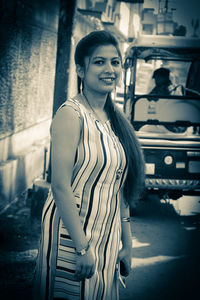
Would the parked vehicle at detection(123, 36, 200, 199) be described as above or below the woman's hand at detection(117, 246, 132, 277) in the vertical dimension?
above

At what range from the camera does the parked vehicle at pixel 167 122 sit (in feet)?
19.0

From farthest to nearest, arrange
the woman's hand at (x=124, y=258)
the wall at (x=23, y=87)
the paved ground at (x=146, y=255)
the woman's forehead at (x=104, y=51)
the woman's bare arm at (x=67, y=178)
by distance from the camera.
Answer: the wall at (x=23, y=87) → the paved ground at (x=146, y=255) → the woman's hand at (x=124, y=258) → the woman's forehead at (x=104, y=51) → the woman's bare arm at (x=67, y=178)

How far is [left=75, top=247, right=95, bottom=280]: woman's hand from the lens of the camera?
157cm

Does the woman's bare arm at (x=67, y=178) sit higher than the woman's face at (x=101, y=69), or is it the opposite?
the woman's face at (x=101, y=69)

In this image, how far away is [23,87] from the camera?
6895mm

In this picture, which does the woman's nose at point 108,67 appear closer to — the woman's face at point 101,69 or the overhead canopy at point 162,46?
the woman's face at point 101,69

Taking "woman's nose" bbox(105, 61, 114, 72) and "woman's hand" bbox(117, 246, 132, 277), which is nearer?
"woman's nose" bbox(105, 61, 114, 72)

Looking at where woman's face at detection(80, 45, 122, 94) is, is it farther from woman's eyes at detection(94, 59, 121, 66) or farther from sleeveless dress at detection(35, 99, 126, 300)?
sleeveless dress at detection(35, 99, 126, 300)

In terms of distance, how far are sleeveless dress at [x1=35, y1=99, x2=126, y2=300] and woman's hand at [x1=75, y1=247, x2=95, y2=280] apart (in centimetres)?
7

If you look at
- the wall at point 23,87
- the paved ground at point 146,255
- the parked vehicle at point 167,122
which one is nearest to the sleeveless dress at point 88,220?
the paved ground at point 146,255

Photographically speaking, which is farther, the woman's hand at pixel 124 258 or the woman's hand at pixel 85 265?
the woman's hand at pixel 124 258

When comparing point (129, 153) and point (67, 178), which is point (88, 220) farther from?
point (129, 153)

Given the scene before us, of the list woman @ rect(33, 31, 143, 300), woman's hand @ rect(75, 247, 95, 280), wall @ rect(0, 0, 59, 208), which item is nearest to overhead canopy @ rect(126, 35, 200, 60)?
wall @ rect(0, 0, 59, 208)

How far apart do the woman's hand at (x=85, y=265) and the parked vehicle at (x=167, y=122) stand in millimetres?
4171
